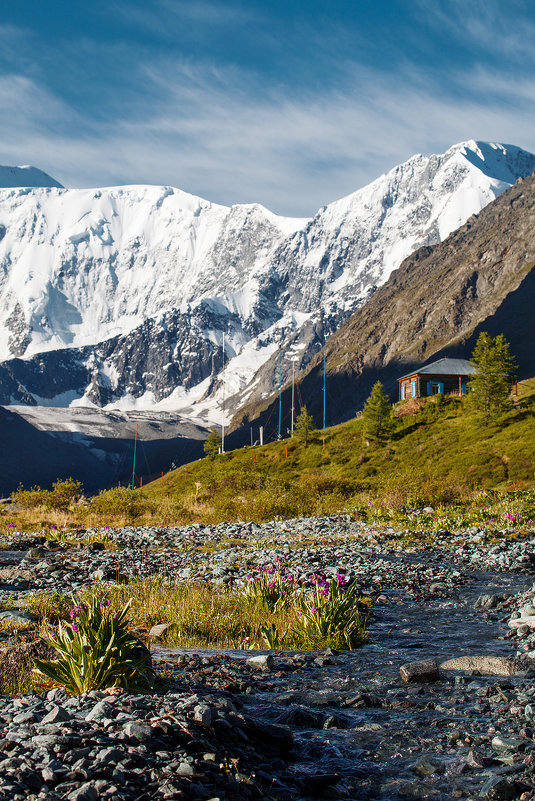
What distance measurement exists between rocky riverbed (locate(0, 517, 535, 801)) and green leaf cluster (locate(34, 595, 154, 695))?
0.23 meters

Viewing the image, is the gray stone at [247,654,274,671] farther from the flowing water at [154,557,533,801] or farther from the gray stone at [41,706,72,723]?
the gray stone at [41,706,72,723]

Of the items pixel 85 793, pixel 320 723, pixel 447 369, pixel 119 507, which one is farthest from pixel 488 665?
pixel 447 369

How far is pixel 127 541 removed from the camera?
87.0ft

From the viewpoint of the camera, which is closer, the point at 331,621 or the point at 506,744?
the point at 506,744

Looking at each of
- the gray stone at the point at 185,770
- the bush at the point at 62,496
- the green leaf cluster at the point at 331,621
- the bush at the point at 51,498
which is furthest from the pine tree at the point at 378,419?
the gray stone at the point at 185,770

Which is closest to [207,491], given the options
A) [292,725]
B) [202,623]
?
[202,623]

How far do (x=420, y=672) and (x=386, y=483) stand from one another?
36.6m

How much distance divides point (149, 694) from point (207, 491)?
1793 inches

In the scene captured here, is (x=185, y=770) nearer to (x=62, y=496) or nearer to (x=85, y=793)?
(x=85, y=793)

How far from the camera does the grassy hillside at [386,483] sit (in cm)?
3400

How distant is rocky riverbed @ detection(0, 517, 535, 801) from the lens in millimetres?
4770

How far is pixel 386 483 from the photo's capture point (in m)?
44.2

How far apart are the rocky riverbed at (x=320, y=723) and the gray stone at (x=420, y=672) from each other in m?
0.02

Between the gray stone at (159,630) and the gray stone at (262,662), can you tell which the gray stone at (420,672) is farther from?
the gray stone at (159,630)
